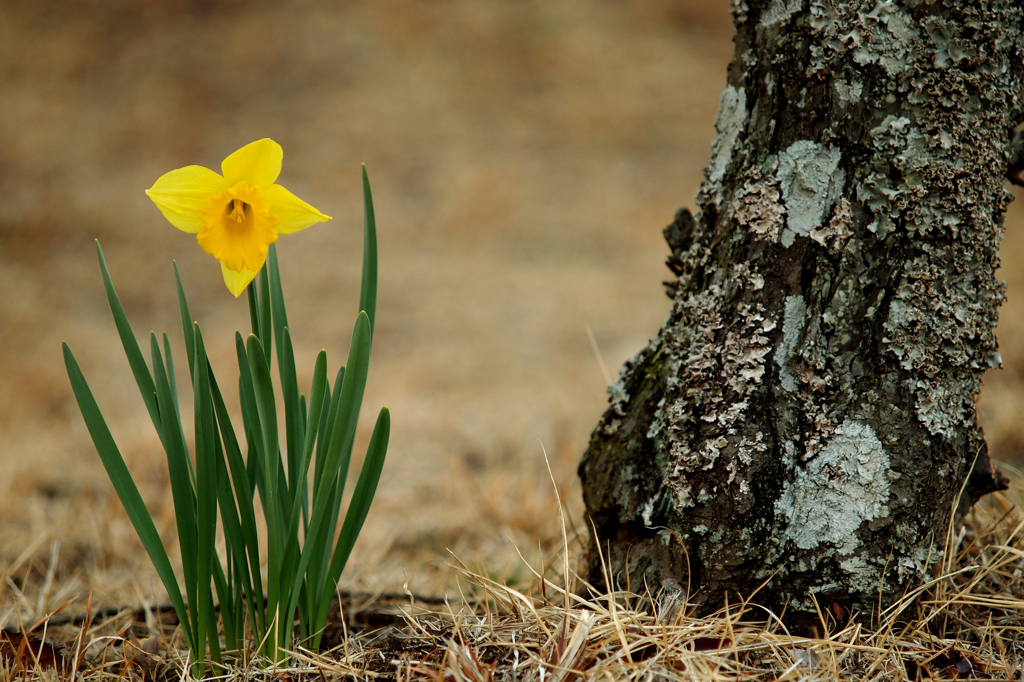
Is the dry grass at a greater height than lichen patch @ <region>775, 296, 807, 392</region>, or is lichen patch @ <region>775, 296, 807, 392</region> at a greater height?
lichen patch @ <region>775, 296, 807, 392</region>

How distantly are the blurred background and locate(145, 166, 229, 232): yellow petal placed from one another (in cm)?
121

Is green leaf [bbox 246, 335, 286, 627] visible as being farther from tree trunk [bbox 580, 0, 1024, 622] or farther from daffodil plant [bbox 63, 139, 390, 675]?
tree trunk [bbox 580, 0, 1024, 622]

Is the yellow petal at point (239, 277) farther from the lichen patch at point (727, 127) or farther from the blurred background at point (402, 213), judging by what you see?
the blurred background at point (402, 213)

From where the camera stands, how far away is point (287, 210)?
0.74m

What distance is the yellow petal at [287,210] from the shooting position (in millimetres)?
731

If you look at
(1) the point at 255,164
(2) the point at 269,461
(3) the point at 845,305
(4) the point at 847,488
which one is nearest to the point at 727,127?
(3) the point at 845,305

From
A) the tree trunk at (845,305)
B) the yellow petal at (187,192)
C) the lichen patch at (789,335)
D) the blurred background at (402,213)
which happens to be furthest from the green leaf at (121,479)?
the blurred background at (402,213)

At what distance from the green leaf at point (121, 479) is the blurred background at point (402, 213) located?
0.95 metres

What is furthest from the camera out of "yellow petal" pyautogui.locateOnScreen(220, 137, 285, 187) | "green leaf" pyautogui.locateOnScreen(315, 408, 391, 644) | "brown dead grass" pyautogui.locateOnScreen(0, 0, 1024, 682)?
"brown dead grass" pyautogui.locateOnScreen(0, 0, 1024, 682)

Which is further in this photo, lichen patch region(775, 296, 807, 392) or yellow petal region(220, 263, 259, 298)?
lichen patch region(775, 296, 807, 392)

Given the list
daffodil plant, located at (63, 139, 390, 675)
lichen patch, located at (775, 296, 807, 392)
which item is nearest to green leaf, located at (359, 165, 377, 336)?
daffodil plant, located at (63, 139, 390, 675)

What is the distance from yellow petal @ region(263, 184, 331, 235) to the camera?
28.8 inches

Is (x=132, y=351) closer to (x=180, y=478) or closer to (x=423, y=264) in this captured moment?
(x=180, y=478)

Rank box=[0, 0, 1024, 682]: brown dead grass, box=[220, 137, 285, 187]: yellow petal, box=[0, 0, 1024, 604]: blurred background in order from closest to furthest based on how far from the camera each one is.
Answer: box=[220, 137, 285, 187]: yellow petal → box=[0, 0, 1024, 682]: brown dead grass → box=[0, 0, 1024, 604]: blurred background
